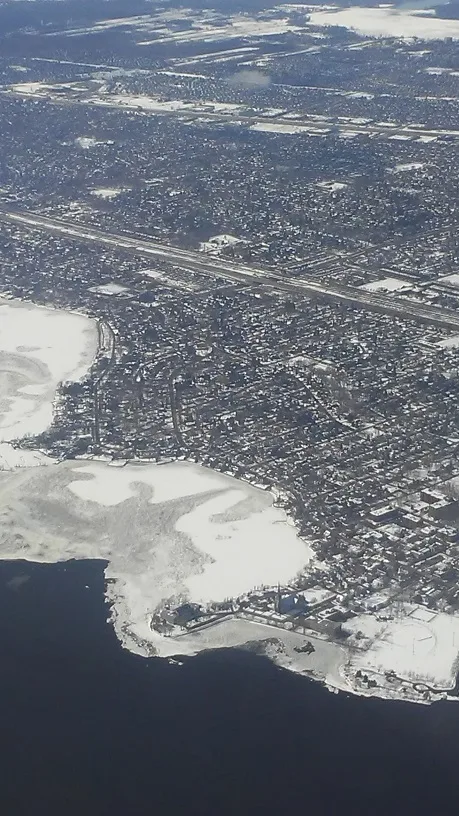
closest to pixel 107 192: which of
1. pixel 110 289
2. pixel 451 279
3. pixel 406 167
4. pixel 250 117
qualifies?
pixel 406 167

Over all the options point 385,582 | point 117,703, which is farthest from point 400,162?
point 117,703

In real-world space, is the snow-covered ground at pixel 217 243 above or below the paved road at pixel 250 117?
above

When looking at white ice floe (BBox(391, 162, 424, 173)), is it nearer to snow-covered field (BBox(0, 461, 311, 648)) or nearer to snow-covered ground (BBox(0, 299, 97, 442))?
snow-covered ground (BBox(0, 299, 97, 442))

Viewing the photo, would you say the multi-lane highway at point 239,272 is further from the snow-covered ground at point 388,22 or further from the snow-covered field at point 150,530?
the snow-covered ground at point 388,22

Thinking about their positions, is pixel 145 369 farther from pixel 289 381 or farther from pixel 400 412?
pixel 400 412

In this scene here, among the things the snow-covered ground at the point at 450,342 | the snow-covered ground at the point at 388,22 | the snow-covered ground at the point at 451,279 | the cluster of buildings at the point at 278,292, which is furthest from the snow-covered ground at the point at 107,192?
the snow-covered ground at the point at 388,22

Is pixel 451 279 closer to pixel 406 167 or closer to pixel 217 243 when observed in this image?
pixel 217 243
